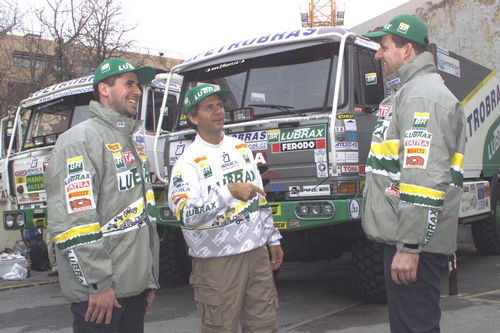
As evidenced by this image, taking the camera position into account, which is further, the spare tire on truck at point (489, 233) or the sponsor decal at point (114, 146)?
the spare tire on truck at point (489, 233)

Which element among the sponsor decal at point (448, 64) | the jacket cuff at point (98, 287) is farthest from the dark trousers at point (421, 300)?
the sponsor decal at point (448, 64)

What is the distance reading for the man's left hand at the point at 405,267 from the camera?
2.44 m

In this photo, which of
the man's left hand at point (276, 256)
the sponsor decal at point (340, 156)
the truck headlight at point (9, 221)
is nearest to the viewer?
the man's left hand at point (276, 256)

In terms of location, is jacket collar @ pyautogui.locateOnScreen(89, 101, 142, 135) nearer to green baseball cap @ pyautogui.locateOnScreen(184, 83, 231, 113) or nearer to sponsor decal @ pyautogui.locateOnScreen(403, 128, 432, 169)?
green baseball cap @ pyautogui.locateOnScreen(184, 83, 231, 113)

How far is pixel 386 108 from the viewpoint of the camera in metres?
2.77

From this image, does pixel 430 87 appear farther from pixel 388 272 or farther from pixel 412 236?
pixel 388 272

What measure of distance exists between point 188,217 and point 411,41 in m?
1.52

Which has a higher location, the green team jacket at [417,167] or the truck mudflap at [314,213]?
the green team jacket at [417,167]

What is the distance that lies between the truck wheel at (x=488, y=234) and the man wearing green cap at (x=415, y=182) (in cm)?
649

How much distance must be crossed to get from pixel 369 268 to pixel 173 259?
8.85 ft

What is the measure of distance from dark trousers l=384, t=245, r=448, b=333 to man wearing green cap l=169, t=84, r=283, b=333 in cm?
91

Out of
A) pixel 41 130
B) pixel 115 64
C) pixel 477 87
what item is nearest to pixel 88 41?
pixel 41 130

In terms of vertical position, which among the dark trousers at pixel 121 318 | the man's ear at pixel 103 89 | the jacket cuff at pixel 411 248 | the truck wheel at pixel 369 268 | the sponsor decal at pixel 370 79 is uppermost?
the sponsor decal at pixel 370 79

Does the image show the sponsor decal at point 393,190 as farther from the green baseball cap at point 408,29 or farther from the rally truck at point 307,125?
the rally truck at point 307,125
